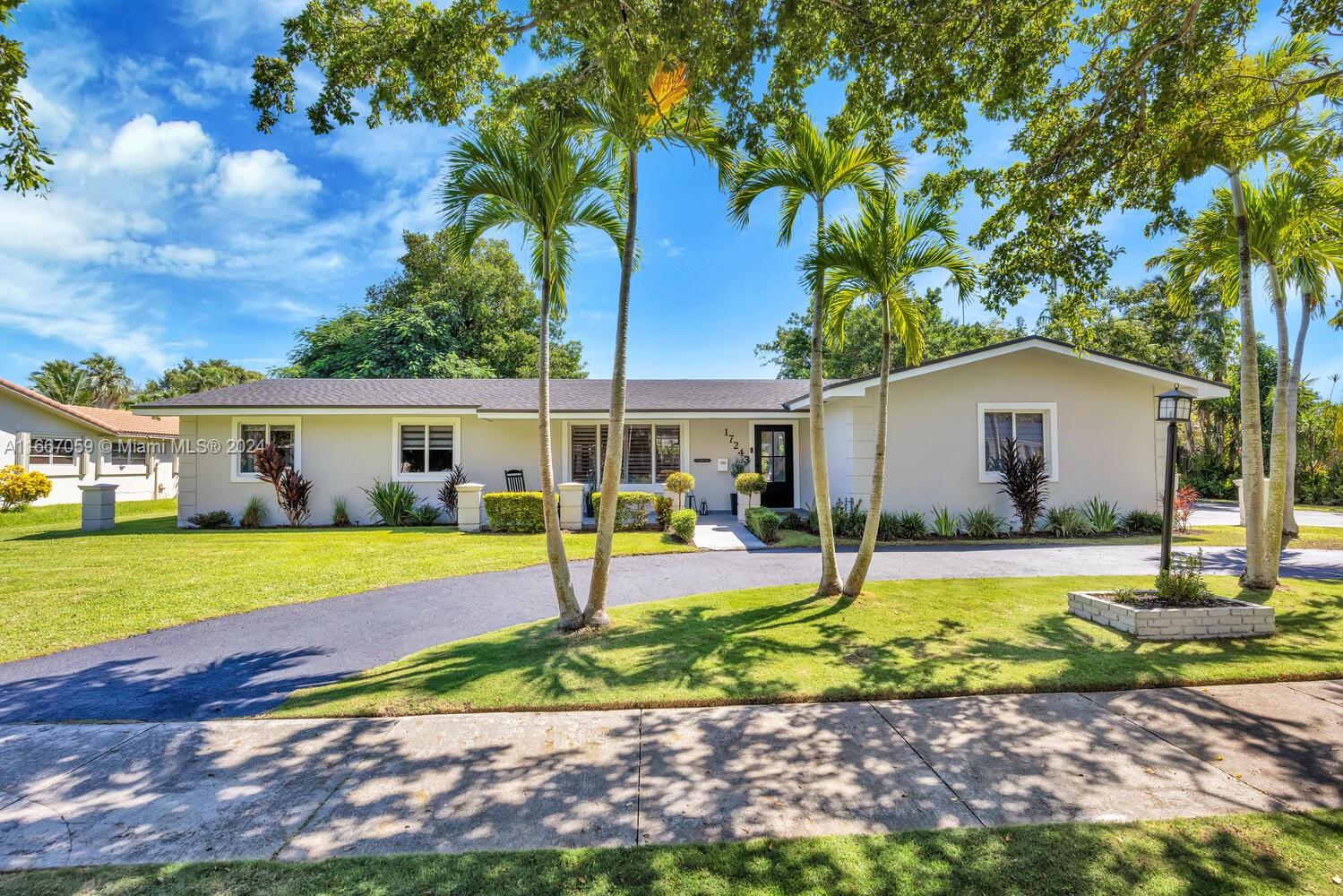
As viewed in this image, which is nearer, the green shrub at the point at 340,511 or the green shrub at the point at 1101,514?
the green shrub at the point at 1101,514

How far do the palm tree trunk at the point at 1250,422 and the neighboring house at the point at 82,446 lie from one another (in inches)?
1189

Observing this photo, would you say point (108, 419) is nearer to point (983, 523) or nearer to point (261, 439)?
point (261, 439)

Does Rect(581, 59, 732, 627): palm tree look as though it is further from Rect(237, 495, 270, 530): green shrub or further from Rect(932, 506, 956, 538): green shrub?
Rect(237, 495, 270, 530): green shrub

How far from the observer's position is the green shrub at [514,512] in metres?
12.5

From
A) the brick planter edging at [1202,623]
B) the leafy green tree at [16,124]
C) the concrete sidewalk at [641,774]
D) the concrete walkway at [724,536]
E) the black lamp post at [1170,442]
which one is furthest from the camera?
the concrete walkway at [724,536]

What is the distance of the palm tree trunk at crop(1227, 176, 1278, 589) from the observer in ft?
22.1

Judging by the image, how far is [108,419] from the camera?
967 inches

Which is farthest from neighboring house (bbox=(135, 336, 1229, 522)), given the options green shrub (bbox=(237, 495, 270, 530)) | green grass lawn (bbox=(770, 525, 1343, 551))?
green grass lawn (bbox=(770, 525, 1343, 551))

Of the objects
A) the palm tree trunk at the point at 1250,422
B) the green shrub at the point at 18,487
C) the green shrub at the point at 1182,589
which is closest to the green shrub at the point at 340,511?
the green shrub at the point at 18,487

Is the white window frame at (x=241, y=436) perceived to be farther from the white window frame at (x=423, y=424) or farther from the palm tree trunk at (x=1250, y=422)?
the palm tree trunk at (x=1250, y=422)

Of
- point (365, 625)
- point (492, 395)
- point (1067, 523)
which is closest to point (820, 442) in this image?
point (365, 625)

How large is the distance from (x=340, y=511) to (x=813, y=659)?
44.9 feet

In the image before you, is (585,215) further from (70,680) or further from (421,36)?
(70,680)

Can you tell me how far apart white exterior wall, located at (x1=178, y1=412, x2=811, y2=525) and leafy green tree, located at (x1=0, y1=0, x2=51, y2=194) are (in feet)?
34.6
